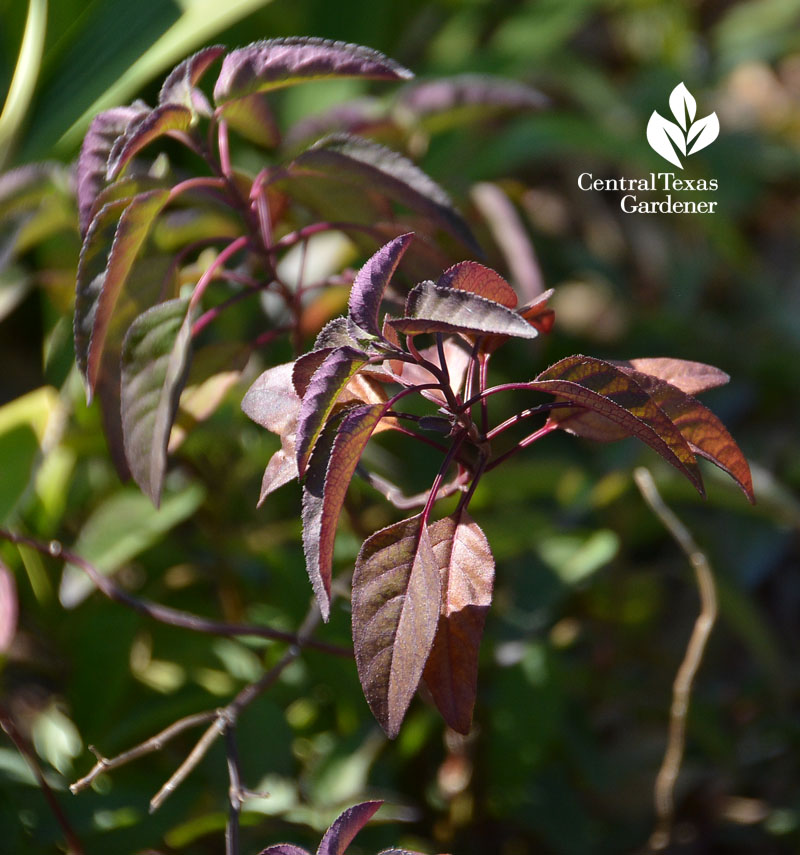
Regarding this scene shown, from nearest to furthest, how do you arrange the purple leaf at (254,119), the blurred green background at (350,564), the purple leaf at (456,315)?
1. the purple leaf at (456,315)
2. the purple leaf at (254,119)
3. the blurred green background at (350,564)

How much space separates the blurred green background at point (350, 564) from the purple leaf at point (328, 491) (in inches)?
13.2

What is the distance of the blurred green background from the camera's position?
34.0 inches

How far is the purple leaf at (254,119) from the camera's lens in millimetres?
647

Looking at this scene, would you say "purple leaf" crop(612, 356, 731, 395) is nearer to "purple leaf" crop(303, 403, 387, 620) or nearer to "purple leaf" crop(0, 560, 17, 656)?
"purple leaf" crop(303, 403, 387, 620)

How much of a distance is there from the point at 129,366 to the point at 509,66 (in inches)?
49.0

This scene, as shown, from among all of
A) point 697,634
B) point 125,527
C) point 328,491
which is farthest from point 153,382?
point 697,634

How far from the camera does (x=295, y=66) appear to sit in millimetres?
558

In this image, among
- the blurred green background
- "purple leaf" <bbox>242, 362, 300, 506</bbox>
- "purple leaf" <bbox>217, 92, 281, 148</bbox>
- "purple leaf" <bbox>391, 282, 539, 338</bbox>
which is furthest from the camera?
the blurred green background

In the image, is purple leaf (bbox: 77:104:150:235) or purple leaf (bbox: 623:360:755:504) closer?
purple leaf (bbox: 623:360:755:504)

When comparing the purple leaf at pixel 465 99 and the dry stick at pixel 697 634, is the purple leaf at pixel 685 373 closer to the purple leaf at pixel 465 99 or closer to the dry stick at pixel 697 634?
the dry stick at pixel 697 634

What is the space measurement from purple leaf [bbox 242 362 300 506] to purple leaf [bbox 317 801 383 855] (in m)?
0.19

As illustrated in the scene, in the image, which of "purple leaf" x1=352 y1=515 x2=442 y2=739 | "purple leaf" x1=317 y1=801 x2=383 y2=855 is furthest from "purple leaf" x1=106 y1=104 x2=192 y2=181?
Result: "purple leaf" x1=317 y1=801 x2=383 y2=855

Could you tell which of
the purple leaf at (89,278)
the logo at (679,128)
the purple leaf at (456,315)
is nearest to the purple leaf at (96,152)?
the purple leaf at (89,278)

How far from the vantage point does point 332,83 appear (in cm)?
154
